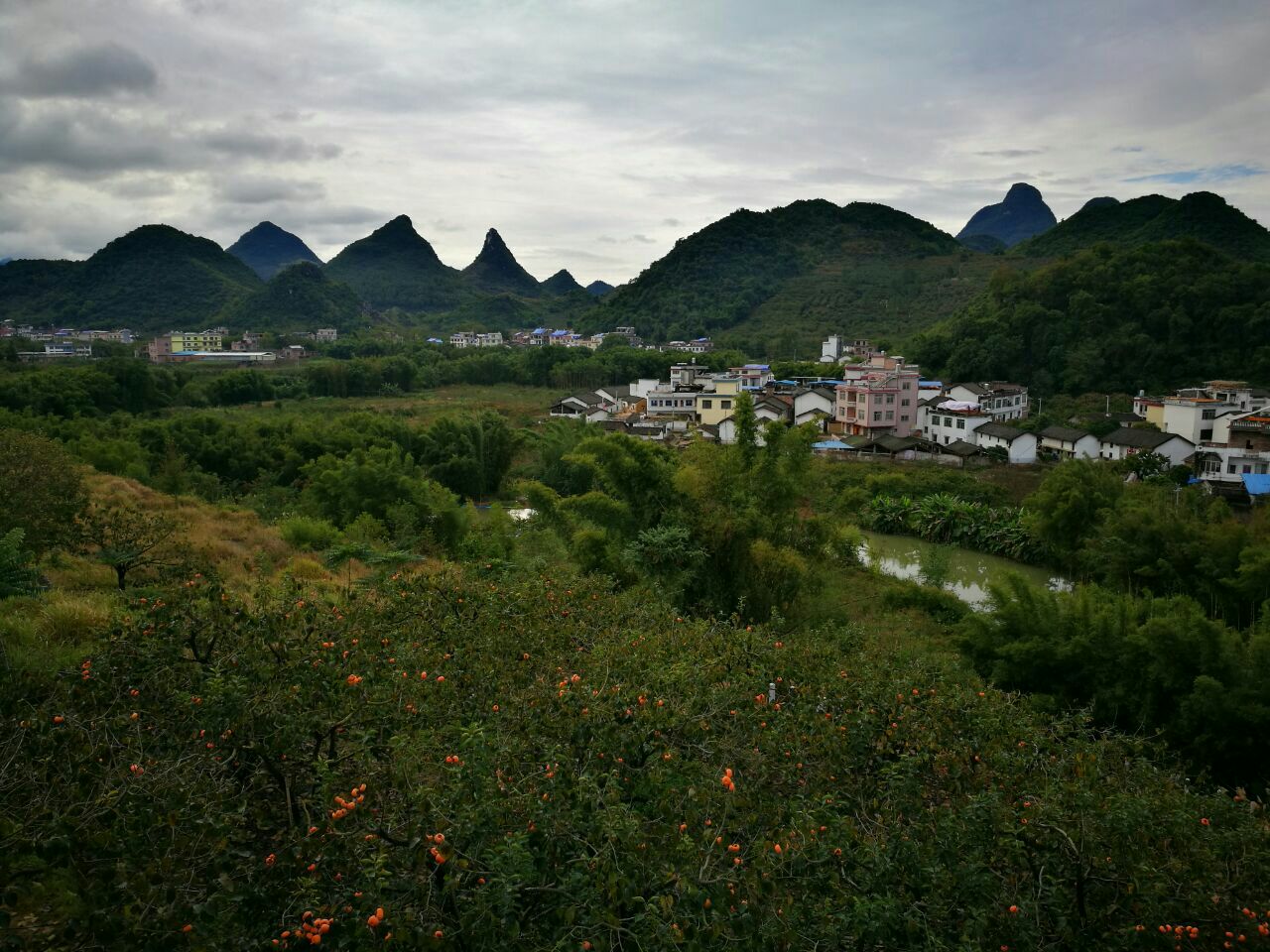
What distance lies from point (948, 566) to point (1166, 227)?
43009 millimetres

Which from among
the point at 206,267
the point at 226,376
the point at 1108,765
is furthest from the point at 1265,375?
the point at 206,267

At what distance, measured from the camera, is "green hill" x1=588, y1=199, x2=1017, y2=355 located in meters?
52.6

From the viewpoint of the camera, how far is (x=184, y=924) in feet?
6.02

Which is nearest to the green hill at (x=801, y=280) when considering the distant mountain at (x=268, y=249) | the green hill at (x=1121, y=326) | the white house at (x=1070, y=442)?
the green hill at (x=1121, y=326)

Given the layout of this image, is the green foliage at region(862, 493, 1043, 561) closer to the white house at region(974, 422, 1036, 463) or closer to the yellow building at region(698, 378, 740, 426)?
the white house at region(974, 422, 1036, 463)

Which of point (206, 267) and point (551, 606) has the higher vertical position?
point (206, 267)

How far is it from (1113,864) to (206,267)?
8245cm

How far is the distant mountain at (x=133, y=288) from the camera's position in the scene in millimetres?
63406

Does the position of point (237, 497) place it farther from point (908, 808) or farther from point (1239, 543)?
point (1239, 543)

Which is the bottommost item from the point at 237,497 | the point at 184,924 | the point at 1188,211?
the point at 237,497

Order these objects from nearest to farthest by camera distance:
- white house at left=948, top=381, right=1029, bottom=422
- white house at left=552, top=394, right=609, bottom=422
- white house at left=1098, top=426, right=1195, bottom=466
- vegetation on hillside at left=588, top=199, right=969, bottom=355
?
white house at left=1098, top=426, right=1195, bottom=466 < white house at left=948, top=381, right=1029, bottom=422 < white house at left=552, top=394, right=609, bottom=422 < vegetation on hillside at left=588, top=199, right=969, bottom=355

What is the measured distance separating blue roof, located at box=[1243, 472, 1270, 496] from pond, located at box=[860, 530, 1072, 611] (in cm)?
644

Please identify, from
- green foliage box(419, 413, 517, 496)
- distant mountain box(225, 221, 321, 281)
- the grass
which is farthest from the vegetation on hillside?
distant mountain box(225, 221, 321, 281)

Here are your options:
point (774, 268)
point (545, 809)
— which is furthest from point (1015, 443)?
point (774, 268)
